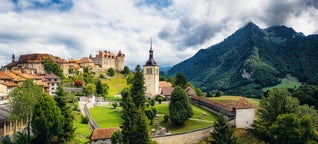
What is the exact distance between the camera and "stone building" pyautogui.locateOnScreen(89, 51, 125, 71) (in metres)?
117

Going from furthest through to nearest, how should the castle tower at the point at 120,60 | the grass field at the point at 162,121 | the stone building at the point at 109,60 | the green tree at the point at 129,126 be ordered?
the castle tower at the point at 120,60 < the stone building at the point at 109,60 < the grass field at the point at 162,121 < the green tree at the point at 129,126

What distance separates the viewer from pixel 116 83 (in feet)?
327

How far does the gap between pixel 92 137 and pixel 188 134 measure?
557 inches

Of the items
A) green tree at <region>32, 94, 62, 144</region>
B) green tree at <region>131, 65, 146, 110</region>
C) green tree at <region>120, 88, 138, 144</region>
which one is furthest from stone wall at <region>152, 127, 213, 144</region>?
green tree at <region>32, 94, 62, 144</region>

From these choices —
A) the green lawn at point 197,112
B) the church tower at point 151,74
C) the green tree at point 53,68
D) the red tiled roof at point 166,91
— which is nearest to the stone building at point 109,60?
the green tree at point 53,68

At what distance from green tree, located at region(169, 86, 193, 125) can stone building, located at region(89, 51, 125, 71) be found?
256 ft

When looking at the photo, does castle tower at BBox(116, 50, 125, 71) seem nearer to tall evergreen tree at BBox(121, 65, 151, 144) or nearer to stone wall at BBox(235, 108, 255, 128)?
tall evergreen tree at BBox(121, 65, 151, 144)

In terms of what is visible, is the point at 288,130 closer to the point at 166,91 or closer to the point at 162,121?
the point at 162,121

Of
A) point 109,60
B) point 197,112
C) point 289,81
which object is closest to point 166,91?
point 197,112

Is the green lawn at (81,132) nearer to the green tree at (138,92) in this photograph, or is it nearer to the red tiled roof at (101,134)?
the red tiled roof at (101,134)

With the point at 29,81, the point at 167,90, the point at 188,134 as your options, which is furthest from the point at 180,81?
the point at 29,81

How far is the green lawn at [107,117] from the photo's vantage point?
43.9 metres

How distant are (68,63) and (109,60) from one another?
26698 millimetres

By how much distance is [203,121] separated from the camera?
148 feet
